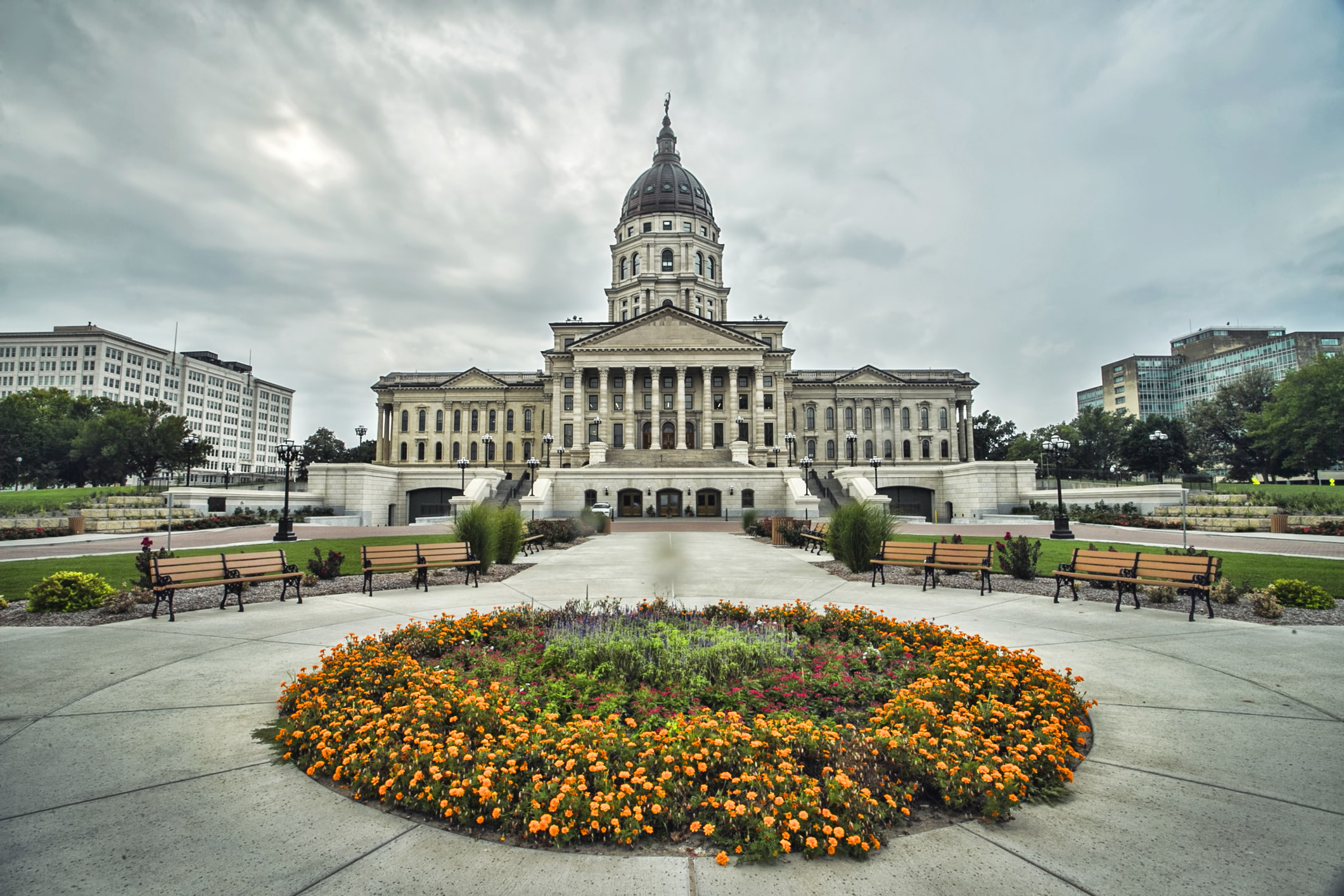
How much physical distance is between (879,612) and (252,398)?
20115 centimetres

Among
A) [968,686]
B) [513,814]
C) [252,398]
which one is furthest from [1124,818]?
[252,398]

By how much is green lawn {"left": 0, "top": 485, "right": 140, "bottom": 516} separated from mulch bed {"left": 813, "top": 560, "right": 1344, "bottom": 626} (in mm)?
43355

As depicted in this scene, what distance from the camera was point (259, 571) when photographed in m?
12.6

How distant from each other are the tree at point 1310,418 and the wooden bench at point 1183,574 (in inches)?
2473

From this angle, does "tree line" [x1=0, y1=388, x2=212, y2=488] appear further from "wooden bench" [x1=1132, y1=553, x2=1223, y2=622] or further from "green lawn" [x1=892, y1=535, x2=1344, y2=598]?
"wooden bench" [x1=1132, y1=553, x2=1223, y2=622]

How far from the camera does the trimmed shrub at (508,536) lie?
1792 centimetres

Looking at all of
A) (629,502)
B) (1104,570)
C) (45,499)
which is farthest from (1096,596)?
(45,499)

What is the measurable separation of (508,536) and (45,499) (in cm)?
4071

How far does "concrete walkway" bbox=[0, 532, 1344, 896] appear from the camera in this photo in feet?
11.4

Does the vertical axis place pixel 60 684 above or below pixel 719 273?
below

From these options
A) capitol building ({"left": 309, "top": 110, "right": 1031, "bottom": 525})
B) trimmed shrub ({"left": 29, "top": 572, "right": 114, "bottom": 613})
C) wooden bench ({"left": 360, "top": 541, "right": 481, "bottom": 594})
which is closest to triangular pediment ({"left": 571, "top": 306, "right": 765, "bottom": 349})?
capitol building ({"left": 309, "top": 110, "right": 1031, "bottom": 525})

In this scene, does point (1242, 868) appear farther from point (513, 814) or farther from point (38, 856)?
point (38, 856)

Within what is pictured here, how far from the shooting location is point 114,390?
424 ft

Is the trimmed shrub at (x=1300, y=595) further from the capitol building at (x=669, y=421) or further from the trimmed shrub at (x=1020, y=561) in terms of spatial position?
the capitol building at (x=669, y=421)
